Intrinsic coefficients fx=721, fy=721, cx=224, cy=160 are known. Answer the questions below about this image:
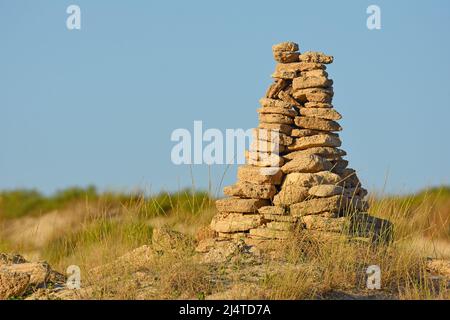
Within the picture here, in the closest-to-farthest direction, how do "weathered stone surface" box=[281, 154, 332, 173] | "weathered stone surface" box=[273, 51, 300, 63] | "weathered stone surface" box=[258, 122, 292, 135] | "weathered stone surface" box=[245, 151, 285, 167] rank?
"weathered stone surface" box=[281, 154, 332, 173] < "weathered stone surface" box=[245, 151, 285, 167] < "weathered stone surface" box=[258, 122, 292, 135] < "weathered stone surface" box=[273, 51, 300, 63]

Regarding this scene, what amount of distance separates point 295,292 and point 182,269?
138 cm

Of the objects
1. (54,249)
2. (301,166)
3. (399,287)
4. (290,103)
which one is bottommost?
(54,249)

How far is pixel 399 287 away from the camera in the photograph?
30.1ft

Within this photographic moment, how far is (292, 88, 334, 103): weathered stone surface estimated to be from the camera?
1078 centimetres

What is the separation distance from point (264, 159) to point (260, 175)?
0.26 metres

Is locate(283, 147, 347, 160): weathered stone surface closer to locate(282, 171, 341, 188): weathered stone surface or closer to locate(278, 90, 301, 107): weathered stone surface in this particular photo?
locate(282, 171, 341, 188): weathered stone surface

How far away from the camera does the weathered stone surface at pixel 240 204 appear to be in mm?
10406

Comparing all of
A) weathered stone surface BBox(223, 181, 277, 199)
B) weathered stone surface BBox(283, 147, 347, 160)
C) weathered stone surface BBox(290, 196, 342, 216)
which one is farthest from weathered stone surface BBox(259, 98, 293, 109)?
weathered stone surface BBox(290, 196, 342, 216)

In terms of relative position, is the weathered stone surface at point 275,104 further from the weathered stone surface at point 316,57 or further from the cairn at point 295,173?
the weathered stone surface at point 316,57

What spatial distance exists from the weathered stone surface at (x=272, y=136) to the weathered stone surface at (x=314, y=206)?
1.00 meters

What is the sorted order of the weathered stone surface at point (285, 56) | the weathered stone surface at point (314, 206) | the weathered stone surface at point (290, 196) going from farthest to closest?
the weathered stone surface at point (285, 56) → the weathered stone surface at point (290, 196) → the weathered stone surface at point (314, 206)

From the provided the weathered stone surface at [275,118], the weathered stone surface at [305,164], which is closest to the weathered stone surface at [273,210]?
the weathered stone surface at [305,164]

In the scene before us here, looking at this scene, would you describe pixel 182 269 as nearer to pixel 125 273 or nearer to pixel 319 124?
pixel 125 273
